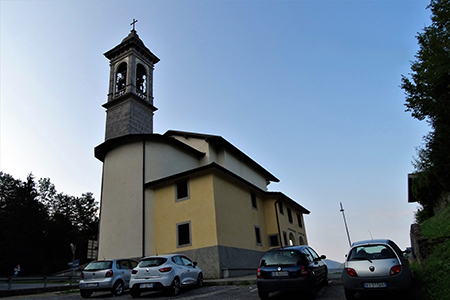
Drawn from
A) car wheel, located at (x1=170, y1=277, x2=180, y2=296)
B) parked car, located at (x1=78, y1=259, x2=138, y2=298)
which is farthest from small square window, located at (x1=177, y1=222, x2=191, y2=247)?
car wheel, located at (x1=170, y1=277, x2=180, y2=296)

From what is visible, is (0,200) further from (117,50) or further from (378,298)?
(378,298)

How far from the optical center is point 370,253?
7.51m

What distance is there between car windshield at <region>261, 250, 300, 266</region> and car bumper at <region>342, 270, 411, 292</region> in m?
1.56

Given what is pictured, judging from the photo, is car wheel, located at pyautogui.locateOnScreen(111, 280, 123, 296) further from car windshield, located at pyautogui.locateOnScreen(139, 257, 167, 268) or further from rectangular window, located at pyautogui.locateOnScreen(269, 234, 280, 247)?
rectangular window, located at pyautogui.locateOnScreen(269, 234, 280, 247)

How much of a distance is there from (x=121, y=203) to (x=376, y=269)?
17505 mm

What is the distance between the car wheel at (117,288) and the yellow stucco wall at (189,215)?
6.27 metres

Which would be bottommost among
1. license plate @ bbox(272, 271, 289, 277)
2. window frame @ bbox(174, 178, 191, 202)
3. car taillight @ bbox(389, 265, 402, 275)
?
car taillight @ bbox(389, 265, 402, 275)

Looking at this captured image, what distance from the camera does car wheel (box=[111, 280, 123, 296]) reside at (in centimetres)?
1170

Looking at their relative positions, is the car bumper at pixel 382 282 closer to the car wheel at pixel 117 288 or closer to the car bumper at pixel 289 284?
the car bumper at pixel 289 284

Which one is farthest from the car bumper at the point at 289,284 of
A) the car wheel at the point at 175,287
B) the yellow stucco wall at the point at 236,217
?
the yellow stucco wall at the point at 236,217

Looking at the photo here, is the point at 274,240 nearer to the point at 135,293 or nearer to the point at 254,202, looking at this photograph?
the point at 254,202

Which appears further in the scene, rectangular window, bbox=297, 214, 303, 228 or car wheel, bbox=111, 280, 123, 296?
rectangular window, bbox=297, 214, 303, 228

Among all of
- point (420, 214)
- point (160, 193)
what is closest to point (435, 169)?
point (420, 214)

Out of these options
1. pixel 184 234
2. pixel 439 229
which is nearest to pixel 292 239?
pixel 184 234
